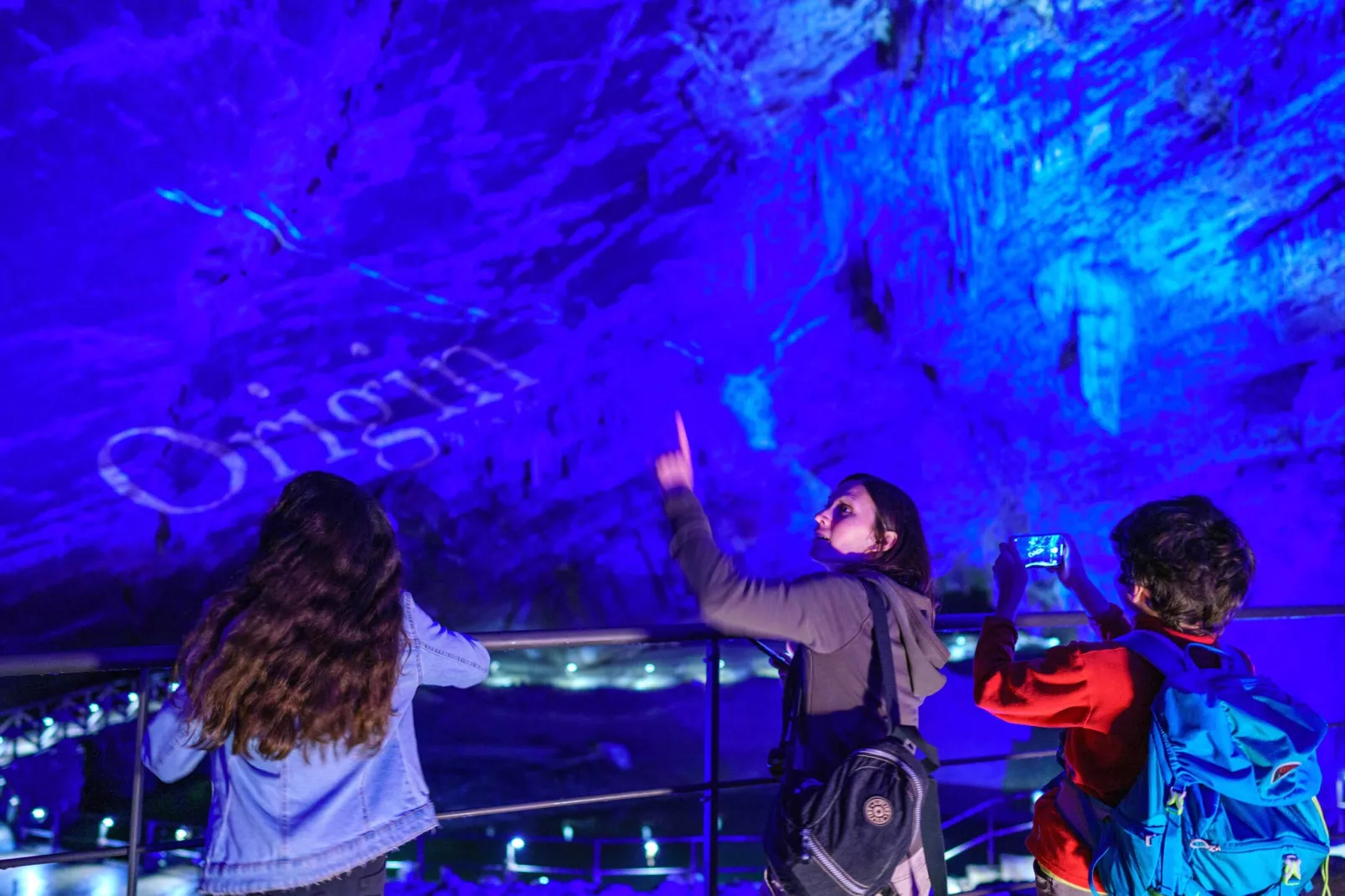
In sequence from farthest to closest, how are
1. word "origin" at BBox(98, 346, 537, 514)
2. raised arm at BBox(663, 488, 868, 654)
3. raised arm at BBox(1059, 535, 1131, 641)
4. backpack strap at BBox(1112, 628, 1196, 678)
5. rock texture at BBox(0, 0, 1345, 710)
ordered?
word "origin" at BBox(98, 346, 537, 514), rock texture at BBox(0, 0, 1345, 710), raised arm at BBox(1059, 535, 1131, 641), backpack strap at BBox(1112, 628, 1196, 678), raised arm at BBox(663, 488, 868, 654)

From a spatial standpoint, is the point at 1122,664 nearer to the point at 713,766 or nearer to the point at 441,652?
the point at 713,766

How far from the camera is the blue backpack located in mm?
1176

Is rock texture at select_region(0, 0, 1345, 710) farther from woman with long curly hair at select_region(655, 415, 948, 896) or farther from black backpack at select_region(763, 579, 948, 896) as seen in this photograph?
black backpack at select_region(763, 579, 948, 896)

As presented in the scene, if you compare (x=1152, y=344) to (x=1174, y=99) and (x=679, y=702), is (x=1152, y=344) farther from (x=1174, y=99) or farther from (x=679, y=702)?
(x=679, y=702)

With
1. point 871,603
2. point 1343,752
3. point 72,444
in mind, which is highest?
point 72,444

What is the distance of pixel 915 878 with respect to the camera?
1.24m

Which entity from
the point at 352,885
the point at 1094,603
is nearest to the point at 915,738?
the point at 1094,603

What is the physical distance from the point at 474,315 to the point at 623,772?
5.00m

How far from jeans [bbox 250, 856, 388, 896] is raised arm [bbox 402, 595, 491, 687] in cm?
25

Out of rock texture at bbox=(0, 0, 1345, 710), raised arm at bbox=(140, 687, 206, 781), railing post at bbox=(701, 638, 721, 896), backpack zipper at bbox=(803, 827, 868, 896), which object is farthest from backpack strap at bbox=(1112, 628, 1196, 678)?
rock texture at bbox=(0, 0, 1345, 710)

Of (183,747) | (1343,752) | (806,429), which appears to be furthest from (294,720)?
(806,429)

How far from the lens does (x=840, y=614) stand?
3.92 feet

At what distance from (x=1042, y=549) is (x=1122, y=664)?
311mm

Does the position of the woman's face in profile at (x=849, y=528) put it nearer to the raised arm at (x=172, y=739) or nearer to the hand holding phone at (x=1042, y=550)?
the hand holding phone at (x=1042, y=550)
